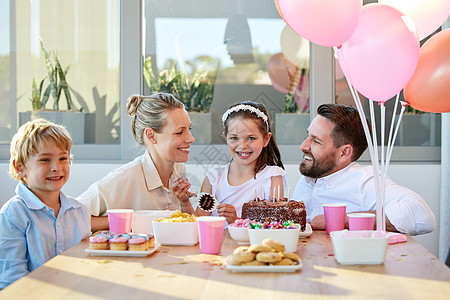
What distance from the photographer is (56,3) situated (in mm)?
3947

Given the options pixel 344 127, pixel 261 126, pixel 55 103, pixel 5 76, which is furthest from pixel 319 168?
pixel 5 76

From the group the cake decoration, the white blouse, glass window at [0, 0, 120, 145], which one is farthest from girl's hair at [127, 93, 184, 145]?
glass window at [0, 0, 120, 145]

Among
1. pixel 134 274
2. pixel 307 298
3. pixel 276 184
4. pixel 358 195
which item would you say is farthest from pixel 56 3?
pixel 307 298

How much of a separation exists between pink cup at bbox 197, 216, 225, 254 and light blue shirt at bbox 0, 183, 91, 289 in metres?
0.62

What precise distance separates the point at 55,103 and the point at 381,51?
8.49 ft

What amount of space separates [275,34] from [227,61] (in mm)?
377

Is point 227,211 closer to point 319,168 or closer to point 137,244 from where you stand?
point 319,168

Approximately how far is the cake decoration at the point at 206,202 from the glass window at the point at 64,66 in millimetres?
1867

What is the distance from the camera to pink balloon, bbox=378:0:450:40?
2297 mm

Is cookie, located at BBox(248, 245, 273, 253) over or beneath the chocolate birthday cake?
beneath

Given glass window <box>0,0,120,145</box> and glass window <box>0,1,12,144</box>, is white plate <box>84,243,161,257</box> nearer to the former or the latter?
glass window <box>0,0,120,145</box>

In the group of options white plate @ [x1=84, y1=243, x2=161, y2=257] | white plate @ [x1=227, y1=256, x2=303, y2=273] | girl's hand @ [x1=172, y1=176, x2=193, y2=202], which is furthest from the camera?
girl's hand @ [x1=172, y1=176, x2=193, y2=202]

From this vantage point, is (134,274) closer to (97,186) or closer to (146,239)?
(146,239)

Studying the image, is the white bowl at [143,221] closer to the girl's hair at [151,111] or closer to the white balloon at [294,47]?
the girl's hair at [151,111]
